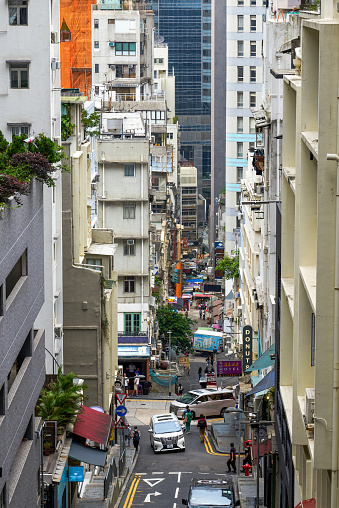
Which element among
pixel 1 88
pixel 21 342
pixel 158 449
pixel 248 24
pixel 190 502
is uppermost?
pixel 248 24

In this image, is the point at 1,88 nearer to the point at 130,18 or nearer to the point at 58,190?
the point at 58,190

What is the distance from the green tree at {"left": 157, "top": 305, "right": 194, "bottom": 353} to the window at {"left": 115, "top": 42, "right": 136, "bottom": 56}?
36625 mm

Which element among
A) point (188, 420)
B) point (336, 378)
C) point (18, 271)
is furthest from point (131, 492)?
point (336, 378)

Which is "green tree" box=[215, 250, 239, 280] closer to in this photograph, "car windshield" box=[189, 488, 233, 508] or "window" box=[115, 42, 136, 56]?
"window" box=[115, 42, 136, 56]

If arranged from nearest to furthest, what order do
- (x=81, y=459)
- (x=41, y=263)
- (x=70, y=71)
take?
(x=41, y=263), (x=81, y=459), (x=70, y=71)

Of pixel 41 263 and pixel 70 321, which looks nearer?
pixel 41 263

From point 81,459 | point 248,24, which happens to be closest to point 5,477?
point 81,459

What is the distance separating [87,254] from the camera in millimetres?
48562

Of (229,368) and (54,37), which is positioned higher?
(54,37)

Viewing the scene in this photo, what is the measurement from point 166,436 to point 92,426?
15.2 metres

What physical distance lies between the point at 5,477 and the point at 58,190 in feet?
67.0

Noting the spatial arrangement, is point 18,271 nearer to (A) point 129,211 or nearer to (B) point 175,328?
(A) point 129,211

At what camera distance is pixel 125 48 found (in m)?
114

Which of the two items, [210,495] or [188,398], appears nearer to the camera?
[210,495]
